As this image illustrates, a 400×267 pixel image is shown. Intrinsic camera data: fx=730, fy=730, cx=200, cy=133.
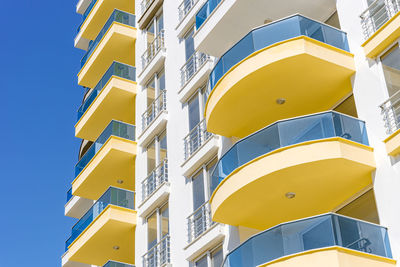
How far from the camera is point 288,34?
19328 mm

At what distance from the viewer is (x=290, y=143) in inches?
712

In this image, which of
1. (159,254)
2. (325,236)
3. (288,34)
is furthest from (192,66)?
(325,236)

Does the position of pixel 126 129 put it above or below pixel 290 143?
above

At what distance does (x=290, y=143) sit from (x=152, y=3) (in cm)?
1442

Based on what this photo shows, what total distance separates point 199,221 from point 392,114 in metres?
7.75

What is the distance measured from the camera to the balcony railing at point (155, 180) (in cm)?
2562

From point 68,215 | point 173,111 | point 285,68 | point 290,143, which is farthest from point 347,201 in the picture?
point 68,215

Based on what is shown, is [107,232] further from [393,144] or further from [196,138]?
[393,144]

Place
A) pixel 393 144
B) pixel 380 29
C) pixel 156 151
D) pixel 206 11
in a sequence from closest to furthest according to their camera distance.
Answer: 1. pixel 393 144
2. pixel 380 29
3. pixel 206 11
4. pixel 156 151

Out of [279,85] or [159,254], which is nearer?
[279,85]

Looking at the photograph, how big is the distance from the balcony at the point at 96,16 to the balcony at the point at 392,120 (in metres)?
19.5

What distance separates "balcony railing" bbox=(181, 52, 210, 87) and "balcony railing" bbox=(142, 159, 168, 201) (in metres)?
3.06

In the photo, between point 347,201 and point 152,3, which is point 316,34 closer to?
point 347,201

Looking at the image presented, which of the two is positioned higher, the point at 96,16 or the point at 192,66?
the point at 96,16
